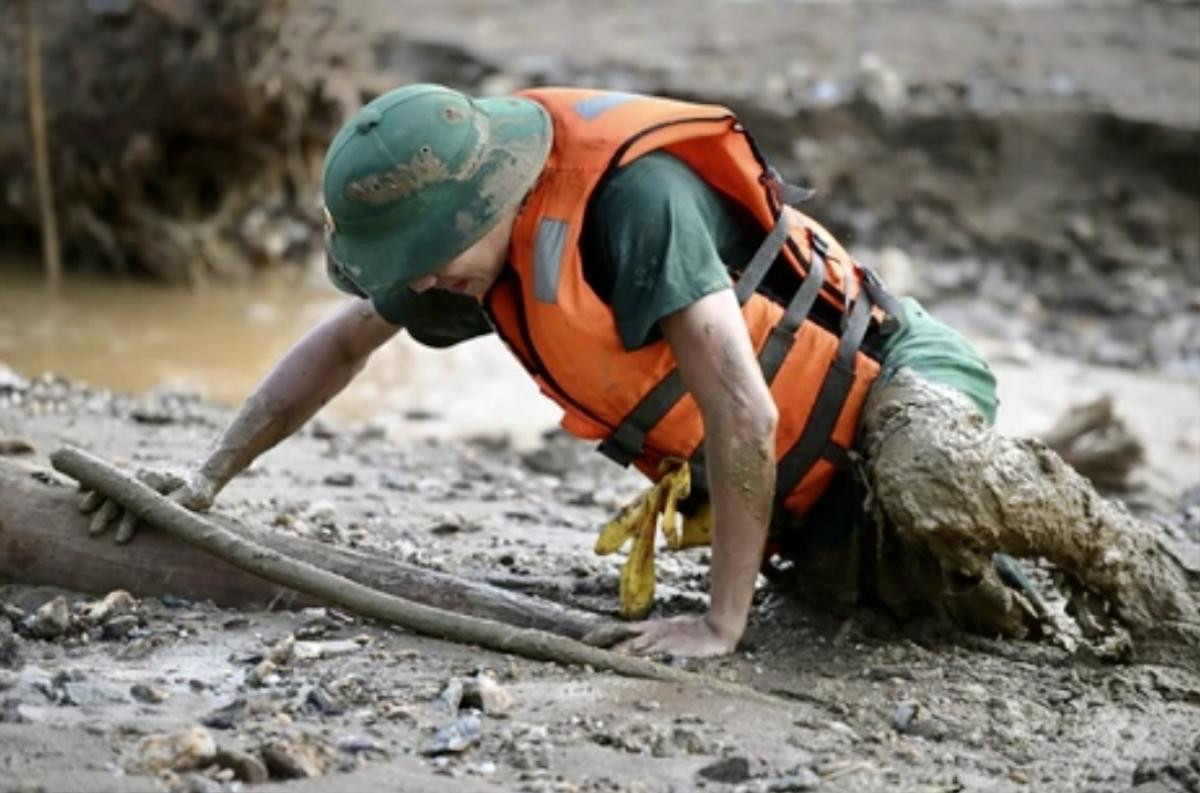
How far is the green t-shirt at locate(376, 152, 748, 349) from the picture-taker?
14.4 ft

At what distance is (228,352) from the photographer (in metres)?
10.6

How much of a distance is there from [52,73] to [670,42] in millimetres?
3674

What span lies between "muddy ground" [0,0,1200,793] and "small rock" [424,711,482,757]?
0.09 feet

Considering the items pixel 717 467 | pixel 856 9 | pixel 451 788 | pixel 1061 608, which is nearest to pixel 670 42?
pixel 856 9

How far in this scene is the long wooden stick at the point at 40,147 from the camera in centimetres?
1076

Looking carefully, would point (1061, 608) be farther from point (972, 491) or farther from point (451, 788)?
point (451, 788)

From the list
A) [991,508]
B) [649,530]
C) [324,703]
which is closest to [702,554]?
[649,530]

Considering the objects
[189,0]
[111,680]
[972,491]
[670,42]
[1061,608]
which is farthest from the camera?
[670,42]

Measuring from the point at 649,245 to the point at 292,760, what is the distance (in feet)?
4.28

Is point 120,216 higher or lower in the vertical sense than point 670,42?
lower

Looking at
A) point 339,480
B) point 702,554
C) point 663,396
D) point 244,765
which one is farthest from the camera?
point 339,480

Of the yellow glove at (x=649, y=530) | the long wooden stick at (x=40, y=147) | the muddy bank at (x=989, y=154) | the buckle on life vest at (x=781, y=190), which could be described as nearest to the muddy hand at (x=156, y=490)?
the yellow glove at (x=649, y=530)

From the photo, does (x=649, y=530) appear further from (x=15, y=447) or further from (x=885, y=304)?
(x=15, y=447)

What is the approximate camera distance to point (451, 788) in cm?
385
